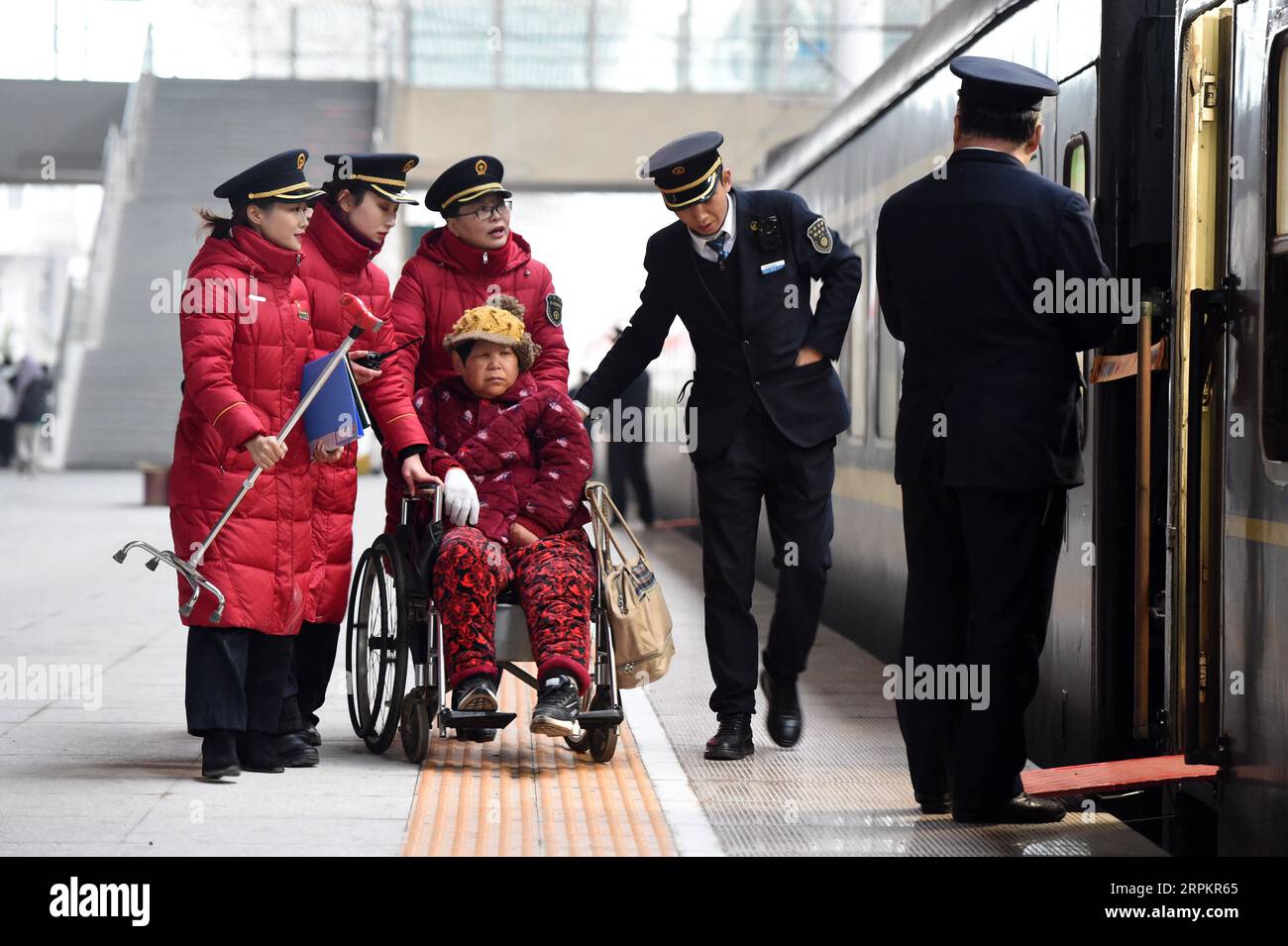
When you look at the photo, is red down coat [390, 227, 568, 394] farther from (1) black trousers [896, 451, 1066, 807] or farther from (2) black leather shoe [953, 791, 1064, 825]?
(2) black leather shoe [953, 791, 1064, 825]

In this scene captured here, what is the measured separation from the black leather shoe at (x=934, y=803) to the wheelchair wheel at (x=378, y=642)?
1.64m

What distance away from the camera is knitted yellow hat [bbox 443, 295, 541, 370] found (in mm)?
5773

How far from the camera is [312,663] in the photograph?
5941 millimetres

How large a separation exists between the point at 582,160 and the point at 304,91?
5.40 meters

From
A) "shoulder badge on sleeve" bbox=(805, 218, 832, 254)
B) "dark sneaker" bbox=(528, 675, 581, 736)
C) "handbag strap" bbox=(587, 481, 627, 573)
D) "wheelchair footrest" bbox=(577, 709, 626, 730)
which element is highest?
"shoulder badge on sleeve" bbox=(805, 218, 832, 254)

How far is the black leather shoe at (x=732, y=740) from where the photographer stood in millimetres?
5879

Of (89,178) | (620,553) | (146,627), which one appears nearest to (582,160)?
(89,178)

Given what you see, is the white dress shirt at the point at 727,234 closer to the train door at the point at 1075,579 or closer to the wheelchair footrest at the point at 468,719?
the train door at the point at 1075,579

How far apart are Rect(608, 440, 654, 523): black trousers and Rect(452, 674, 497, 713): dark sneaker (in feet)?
38.9

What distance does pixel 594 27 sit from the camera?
34.0m

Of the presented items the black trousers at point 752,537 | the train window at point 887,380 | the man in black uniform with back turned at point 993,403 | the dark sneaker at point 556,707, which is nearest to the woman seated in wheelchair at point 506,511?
the dark sneaker at point 556,707

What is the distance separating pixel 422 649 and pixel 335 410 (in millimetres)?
824

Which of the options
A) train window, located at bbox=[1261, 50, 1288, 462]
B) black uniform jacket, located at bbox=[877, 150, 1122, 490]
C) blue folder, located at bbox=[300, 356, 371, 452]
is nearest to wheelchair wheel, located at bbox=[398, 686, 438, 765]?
blue folder, located at bbox=[300, 356, 371, 452]

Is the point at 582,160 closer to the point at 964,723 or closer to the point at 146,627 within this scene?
the point at 146,627
